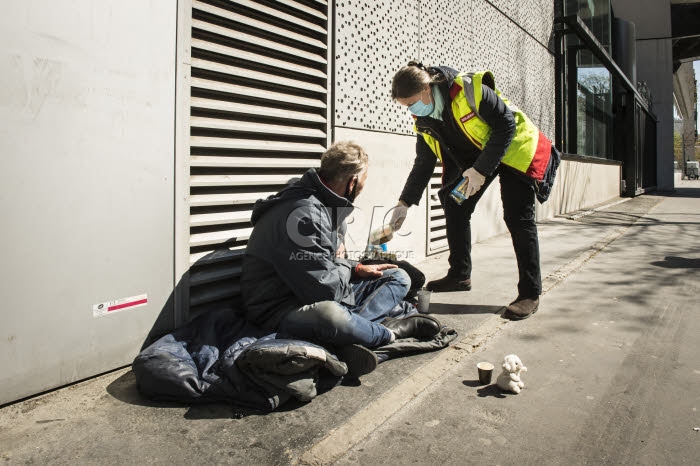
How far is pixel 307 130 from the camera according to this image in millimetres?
4102

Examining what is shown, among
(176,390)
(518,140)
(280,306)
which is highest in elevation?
(518,140)

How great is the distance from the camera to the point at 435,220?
245 inches

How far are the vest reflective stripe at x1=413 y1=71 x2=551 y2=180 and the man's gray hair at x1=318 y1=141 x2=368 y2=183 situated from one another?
1106 mm

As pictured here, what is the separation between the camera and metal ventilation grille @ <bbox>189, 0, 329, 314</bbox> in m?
3.23

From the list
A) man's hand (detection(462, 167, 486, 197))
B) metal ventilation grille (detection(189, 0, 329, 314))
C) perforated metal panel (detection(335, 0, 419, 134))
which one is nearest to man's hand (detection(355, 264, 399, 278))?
metal ventilation grille (detection(189, 0, 329, 314))

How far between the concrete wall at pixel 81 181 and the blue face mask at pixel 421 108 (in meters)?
1.68

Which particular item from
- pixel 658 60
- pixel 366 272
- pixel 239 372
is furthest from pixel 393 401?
pixel 658 60

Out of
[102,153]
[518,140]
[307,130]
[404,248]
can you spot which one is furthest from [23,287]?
[404,248]

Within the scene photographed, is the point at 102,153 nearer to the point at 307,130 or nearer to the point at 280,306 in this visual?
the point at 280,306

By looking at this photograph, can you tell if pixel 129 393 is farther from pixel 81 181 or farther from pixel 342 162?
pixel 342 162

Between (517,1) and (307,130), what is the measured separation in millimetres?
6307

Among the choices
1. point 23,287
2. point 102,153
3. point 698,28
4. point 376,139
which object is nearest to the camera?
point 23,287

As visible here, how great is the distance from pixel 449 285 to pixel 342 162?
2.04m

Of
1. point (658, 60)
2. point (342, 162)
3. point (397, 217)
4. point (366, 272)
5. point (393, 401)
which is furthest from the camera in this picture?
point (658, 60)
